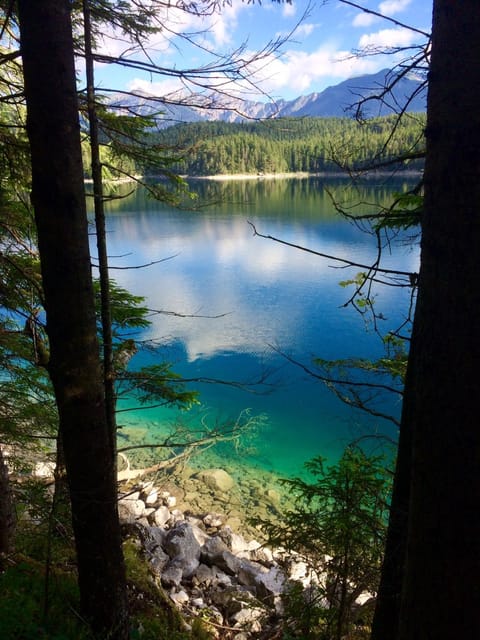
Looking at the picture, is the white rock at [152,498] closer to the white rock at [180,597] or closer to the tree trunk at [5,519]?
the white rock at [180,597]

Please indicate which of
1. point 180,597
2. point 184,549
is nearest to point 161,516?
point 184,549

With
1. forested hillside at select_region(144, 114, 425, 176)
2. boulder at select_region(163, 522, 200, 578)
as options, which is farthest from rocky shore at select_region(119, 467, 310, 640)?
forested hillside at select_region(144, 114, 425, 176)

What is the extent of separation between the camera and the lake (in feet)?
35.1

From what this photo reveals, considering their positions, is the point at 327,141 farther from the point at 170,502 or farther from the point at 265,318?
the point at 265,318

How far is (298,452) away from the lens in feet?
36.0

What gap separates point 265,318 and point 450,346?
16.4 meters

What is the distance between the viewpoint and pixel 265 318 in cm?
1783

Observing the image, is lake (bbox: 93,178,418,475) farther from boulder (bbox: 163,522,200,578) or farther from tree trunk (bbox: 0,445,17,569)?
boulder (bbox: 163,522,200,578)

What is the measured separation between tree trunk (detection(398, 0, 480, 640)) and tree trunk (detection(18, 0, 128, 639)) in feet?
5.61

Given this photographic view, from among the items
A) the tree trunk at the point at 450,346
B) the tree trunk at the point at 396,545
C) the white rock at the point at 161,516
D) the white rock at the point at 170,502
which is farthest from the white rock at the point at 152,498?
the tree trunk at the point at 450,346

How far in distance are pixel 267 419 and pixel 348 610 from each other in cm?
896

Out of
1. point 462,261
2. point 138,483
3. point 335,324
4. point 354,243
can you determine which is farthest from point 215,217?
point 462,261

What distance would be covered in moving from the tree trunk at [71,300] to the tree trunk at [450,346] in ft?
5.61

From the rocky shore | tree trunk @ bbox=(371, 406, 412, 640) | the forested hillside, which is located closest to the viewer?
tree trunk @ bbox=(371, 406, 412, 640)
